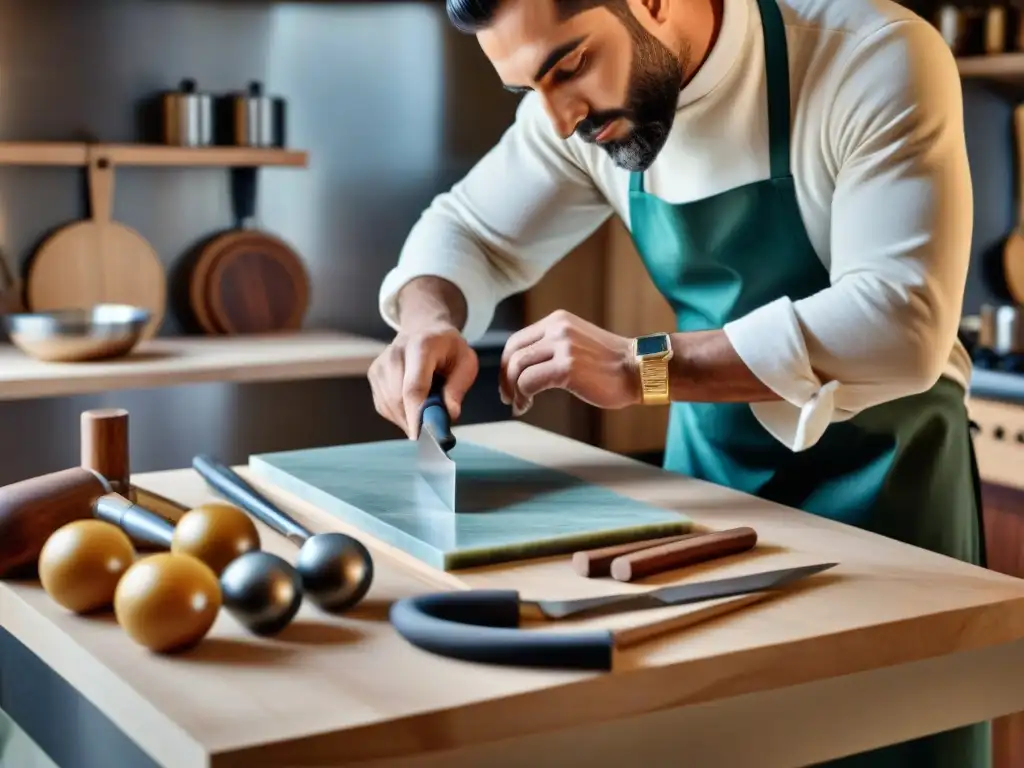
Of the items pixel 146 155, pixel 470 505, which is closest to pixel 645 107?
pixel 470 505

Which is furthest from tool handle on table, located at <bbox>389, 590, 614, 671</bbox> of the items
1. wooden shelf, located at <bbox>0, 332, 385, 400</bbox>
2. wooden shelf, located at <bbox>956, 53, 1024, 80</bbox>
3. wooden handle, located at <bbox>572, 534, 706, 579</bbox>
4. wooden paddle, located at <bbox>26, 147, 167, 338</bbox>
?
wooden shelf, located at <bbox>956, 53, 1024, 80</bbox>

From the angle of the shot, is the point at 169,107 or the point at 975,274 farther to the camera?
the point at 975,274

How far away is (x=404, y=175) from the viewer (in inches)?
123

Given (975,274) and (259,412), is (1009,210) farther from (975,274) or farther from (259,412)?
(259,412)

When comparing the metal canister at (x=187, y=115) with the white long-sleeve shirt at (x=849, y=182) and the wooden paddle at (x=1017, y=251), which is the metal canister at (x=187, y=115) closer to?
the white long-sleeve shirt at (x=849, y=182)

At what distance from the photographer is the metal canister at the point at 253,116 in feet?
9.23

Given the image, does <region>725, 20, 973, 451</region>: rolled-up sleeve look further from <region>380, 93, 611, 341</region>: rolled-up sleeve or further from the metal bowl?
the metal bowl

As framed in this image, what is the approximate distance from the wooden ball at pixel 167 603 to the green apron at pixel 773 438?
0.77m

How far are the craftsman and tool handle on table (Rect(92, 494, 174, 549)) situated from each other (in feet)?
1.05

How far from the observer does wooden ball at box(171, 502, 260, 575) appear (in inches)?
39.0

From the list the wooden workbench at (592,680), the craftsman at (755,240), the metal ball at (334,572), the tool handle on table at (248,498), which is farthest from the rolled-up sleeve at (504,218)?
the metal ball at (334,572)

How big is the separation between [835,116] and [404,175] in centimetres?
190

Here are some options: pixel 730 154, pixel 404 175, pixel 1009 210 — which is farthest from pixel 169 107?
pixel 1009 210

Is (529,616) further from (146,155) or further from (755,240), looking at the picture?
(146,155)
